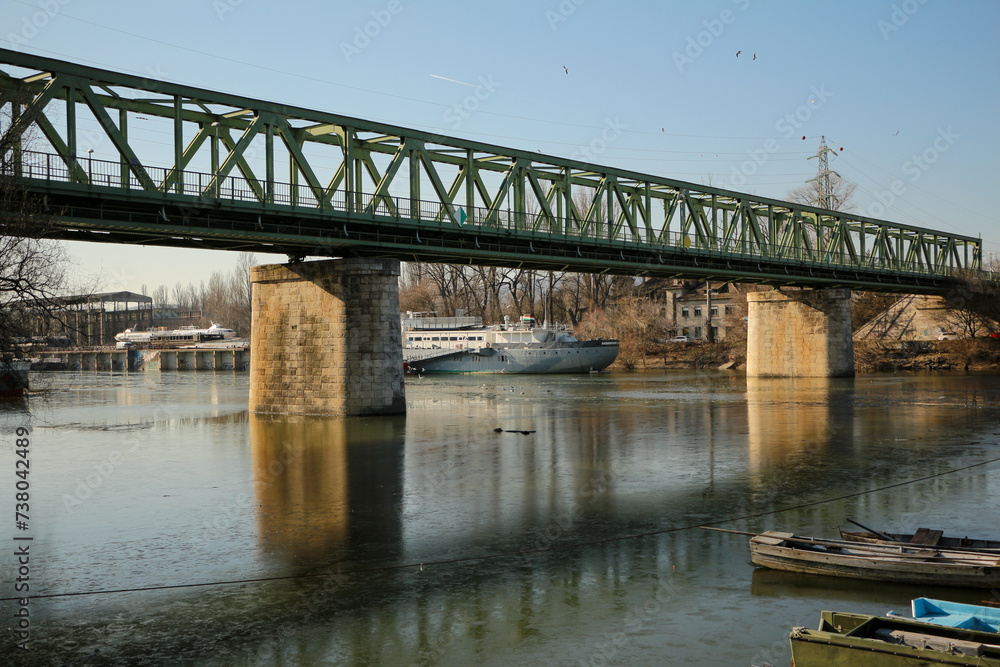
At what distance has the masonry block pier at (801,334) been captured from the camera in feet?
232

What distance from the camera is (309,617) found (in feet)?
37.0

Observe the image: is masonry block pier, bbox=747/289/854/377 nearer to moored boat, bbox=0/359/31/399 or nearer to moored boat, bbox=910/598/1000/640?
moored boat, bbox=0/359/31/399

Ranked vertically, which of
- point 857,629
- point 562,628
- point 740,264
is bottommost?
point 562,628

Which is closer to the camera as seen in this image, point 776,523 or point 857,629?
point 857,629

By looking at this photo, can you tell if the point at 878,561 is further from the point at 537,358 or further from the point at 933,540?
the point at 537,358

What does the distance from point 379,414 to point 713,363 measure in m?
65.1

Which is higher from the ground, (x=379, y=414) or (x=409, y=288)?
(x=409, y=288)

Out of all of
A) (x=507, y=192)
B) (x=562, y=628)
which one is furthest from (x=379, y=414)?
(x=562, y=628)

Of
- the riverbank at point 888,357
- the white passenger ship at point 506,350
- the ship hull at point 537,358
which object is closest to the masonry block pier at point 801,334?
the riverbank at point 888,357

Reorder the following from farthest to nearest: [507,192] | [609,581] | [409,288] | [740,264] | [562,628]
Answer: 1. [409,288]
2. [740,264]
3. [507,192]
4. [609,581]
5. [562,628]

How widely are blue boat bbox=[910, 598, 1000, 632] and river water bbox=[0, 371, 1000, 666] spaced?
1435mm

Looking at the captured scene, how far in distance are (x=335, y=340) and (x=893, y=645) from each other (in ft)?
100

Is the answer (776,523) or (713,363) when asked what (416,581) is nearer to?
(776,523)

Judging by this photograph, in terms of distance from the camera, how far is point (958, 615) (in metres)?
9.44
